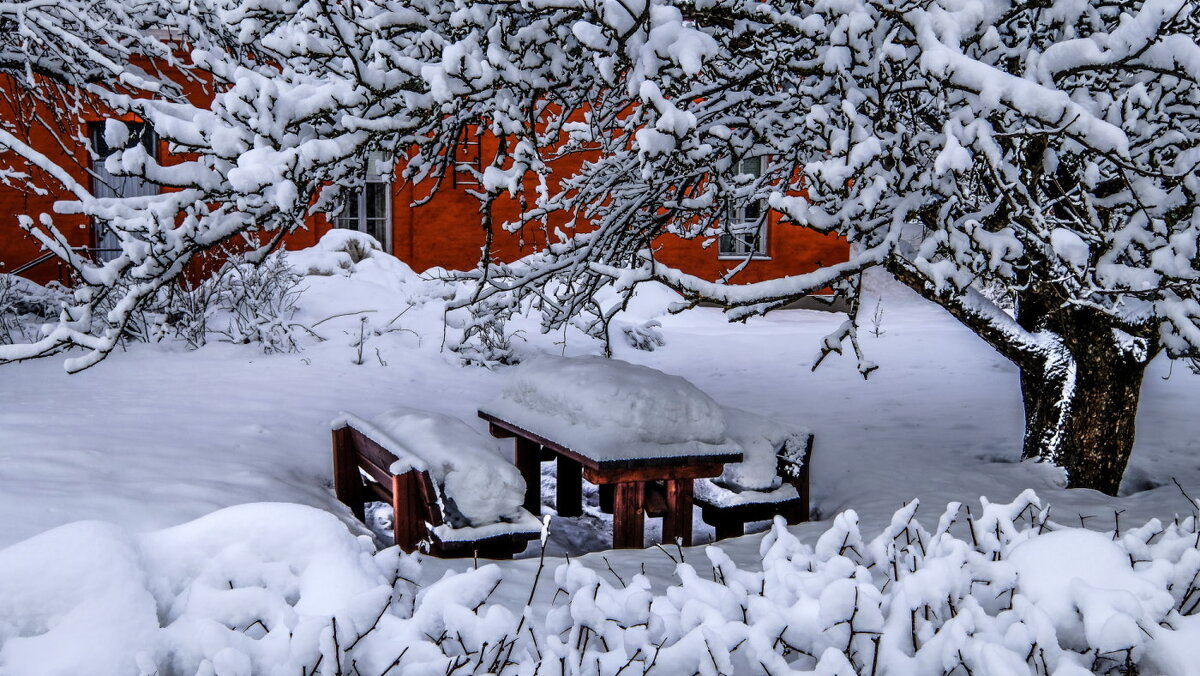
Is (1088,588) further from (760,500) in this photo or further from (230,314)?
(230,314)

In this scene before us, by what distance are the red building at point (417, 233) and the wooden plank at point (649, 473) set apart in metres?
9.08

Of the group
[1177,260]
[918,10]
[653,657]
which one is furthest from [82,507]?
[1177,260]

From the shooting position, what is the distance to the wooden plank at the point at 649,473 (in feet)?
13.5

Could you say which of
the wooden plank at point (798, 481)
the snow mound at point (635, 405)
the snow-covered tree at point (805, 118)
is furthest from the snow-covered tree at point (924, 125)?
the wooden plank at point (798, 481)

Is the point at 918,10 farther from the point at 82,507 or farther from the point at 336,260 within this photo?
the point at 336,260

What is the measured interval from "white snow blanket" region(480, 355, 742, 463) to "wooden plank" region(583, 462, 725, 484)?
2.9 inches

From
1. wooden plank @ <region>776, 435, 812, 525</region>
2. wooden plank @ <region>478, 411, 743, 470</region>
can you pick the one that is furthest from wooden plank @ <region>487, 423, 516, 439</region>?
wooden plank @ <region>776, 435, 812, 525</region>

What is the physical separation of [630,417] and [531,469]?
4.30ft

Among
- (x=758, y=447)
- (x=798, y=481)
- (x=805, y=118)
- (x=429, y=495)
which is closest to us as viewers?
(x=805, y=118)

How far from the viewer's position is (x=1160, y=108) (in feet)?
12.4

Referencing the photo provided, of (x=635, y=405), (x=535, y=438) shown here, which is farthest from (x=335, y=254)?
(x=635, y=405)

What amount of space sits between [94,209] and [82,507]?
47.5 inches

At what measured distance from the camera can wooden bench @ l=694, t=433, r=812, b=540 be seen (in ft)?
15.5

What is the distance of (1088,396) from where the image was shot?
17.2ft
